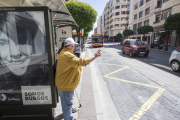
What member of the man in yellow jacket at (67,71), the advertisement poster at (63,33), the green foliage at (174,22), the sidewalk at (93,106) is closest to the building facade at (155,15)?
the green foliage at (174,22)

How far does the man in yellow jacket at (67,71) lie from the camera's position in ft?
6.94

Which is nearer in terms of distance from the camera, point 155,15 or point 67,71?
point 67,71

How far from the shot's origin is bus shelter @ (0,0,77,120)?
221 centimetres

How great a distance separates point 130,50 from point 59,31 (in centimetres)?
821

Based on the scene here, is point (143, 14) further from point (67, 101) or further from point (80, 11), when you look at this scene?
point (67, 101)

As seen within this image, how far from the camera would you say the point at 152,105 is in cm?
350

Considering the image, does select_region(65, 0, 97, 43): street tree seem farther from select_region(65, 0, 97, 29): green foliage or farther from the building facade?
the building facade

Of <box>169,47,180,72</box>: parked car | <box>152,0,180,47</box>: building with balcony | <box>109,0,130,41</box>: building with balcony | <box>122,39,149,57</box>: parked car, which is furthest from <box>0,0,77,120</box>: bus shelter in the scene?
<box>109,0,130,41</box>: building with balcony

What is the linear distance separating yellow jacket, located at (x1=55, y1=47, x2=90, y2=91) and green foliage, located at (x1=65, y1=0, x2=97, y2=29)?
13.1 m

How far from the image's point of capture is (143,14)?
3422 centimetres

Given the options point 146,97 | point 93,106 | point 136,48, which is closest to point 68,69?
point 93,106

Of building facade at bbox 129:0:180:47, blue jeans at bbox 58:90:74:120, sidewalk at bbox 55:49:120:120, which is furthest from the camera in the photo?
building facade at bbox 129:0:180:47

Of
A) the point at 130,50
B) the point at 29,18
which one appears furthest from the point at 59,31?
the point at 130,50

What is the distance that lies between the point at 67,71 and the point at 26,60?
867 millimetres
